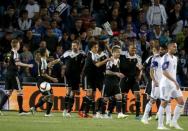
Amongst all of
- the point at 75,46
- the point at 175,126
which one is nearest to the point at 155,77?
the point at 175,126

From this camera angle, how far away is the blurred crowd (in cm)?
2673

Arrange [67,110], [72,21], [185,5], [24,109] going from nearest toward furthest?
[67,110] < [24,109] < [72,21] < [185,5]

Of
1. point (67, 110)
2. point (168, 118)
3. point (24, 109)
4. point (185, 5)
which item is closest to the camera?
point (168, 118)

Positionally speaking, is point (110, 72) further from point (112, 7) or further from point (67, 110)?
point (112, 7)

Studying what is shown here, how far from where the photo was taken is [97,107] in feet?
77.3

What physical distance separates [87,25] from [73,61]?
221 inches

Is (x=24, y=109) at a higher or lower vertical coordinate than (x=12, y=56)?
lower

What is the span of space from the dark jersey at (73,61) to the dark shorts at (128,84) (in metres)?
1.42

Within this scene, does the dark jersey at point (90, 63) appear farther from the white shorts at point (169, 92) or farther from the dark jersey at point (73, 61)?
the white shorts at point (169, 92)

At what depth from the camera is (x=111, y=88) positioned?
22.0 metres

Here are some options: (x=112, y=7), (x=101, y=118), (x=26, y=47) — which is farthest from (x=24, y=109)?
(x=112, y=7)

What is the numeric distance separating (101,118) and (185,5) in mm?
9864

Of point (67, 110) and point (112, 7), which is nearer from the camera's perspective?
point (67, 110)

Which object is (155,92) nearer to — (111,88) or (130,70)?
(111,88)
